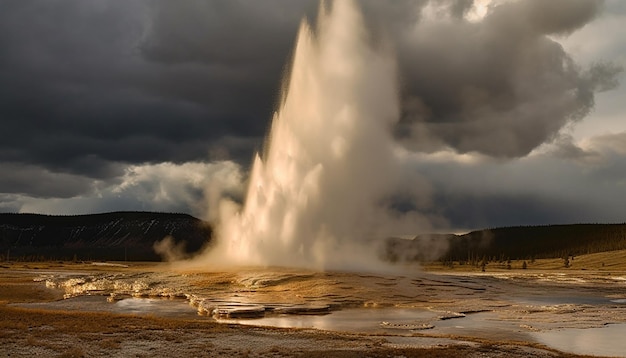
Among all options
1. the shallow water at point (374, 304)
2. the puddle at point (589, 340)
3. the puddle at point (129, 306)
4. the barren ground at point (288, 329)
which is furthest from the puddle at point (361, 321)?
the puddle at point (589, 340)

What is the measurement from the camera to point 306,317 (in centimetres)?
3011

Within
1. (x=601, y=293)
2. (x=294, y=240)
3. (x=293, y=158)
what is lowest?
(x=601, y=293)

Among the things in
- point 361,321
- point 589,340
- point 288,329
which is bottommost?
point 589,340

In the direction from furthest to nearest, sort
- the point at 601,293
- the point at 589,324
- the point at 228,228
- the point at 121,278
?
the point at 228,228 < the point at 121,278 < the point at 601,293 < the point at 589,324

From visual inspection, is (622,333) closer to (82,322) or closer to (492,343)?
(492,343)

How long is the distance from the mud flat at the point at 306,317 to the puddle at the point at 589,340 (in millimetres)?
72

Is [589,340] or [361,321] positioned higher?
[361,321]

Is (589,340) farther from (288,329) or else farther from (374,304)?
(374,304)

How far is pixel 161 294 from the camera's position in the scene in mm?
42625

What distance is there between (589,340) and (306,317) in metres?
13.5

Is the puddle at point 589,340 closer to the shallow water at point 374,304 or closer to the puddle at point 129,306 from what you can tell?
the shallow water at point 374,304

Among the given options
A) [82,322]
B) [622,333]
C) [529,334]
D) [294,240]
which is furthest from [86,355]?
[294,240]

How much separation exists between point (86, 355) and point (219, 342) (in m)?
4.59

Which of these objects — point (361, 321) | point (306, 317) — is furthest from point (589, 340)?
point (306, 317)
